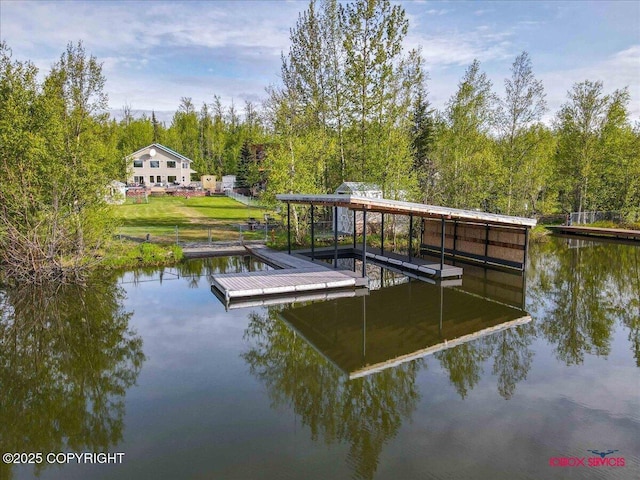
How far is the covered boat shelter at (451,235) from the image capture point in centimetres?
1559

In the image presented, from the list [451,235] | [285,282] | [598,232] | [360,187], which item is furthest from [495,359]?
[598,232]

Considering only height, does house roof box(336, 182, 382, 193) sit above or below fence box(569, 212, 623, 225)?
above

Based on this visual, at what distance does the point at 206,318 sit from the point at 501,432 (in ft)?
26.2

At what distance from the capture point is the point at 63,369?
29.4 feet

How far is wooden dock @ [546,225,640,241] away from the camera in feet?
91.5

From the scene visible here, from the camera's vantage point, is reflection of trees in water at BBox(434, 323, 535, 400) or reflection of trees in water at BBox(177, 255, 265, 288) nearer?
reflection of trees in water at BBox(434, 323, 535, 400)

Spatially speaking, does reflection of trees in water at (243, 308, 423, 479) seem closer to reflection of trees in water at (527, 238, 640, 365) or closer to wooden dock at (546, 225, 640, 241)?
reflection of trees in water at (527, 238, 640, 365)

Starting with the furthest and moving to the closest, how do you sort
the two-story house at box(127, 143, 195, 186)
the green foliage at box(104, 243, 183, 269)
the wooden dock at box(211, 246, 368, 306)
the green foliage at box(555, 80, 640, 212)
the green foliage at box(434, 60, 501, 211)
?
the two-story house at box(127, 143, 195, 186) → the green foliage at box(555, 80, 640, 212) → the green foliage at box(434, 60, 501, 211) → the green foliage at box(104, 243, 183, 269) → the wooden dock at box(211, 246, 368, 306)

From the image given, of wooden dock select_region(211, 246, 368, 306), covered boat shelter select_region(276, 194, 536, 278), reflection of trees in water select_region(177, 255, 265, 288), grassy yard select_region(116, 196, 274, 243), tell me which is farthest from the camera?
grassy yard select_region(116, 196, 274, 243)

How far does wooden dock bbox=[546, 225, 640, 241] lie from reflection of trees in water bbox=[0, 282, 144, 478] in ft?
97.0

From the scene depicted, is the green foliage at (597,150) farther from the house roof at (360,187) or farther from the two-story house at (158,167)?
the two-story house at (158,167)

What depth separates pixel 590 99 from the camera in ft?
108

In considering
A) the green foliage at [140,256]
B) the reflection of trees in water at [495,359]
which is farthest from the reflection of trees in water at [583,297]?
the green foliage at [140,256]

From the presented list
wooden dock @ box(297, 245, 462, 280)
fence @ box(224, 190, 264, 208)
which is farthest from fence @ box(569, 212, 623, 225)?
fence @ box(224, 190, 264, 208)
